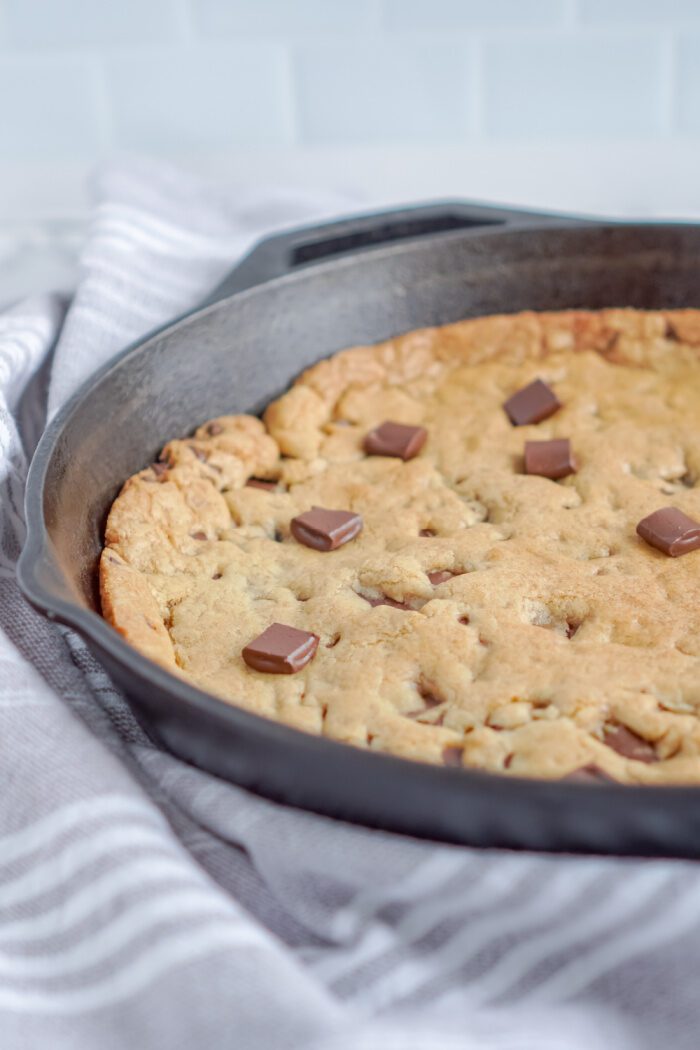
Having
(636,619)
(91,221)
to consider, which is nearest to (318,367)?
A: (91,221)

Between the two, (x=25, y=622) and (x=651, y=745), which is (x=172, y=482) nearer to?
(x=25, y=622)

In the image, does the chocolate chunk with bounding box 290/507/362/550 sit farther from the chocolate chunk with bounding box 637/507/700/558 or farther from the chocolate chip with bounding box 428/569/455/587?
the chocolate chunk with bounding box 637/507/700/558

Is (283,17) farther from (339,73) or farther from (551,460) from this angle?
(551,460)

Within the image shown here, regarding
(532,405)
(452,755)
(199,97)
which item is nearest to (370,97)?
(199,97)

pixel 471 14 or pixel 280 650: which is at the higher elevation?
pixel 471 14

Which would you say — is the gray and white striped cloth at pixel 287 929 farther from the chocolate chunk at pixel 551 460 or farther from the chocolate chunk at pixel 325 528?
the chocolate chunk at pixel 551 460

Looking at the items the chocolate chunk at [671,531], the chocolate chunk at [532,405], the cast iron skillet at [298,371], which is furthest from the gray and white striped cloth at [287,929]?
the chocolate chunk at [532,405]
